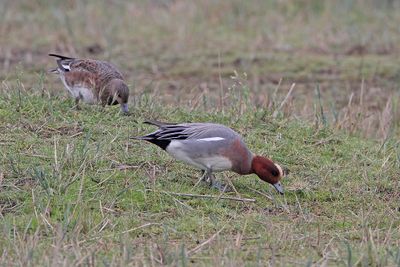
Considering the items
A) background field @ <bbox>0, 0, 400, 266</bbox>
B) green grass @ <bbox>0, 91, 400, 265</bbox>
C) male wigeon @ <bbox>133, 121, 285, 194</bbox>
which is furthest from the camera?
male wigeon @ <bbox>133, 121, 285, 194</bbox>

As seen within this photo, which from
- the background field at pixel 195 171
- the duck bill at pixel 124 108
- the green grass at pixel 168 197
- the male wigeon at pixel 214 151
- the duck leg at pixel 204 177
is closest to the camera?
the green grass at pixel 168 197

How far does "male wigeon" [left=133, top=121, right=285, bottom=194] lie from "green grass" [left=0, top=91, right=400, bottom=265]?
0.57ft

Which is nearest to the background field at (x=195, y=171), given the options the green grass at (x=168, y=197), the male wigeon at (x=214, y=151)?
the green grass at (x=168, y=197)

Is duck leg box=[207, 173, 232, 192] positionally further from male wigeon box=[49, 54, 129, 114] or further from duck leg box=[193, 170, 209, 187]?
male wigeon box=[49, 54, 129, 114]

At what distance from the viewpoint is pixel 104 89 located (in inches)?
291

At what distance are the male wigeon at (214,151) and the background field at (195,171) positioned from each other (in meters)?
0.17

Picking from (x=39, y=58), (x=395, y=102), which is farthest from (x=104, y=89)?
(x=39, y=58)

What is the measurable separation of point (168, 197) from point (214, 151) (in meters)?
0.39

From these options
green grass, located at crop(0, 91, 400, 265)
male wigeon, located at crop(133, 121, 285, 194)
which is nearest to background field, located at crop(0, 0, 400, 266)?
green grass, located at crop(0, 91, 400, 265)

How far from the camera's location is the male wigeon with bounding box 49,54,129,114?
23.9 ft

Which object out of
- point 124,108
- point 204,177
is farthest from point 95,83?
point 204,177

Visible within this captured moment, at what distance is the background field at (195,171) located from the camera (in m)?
5.16

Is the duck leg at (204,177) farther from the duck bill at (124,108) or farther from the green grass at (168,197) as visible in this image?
the duck bill at (124,108)

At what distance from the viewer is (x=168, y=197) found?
5.91 metres
